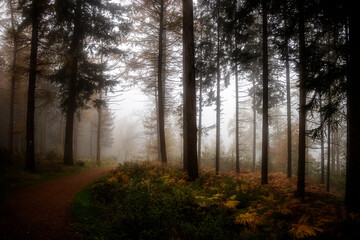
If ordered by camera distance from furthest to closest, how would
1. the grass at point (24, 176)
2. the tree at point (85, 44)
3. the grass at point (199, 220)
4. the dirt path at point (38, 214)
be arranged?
the tree at point (85, 44) → the grass at point (24, 176) → the dirt path at point (38, 214) → the grass at point (199, 220)

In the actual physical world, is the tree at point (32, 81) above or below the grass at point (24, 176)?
above

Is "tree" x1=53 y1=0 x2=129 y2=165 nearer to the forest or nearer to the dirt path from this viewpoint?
the forest

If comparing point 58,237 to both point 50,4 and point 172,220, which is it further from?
point 50,4

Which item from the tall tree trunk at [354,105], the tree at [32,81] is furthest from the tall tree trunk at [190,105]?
the tree at [32,81]

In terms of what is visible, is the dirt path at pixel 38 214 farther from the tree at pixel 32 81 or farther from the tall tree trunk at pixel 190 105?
the tall tree trunk at pixel 190 105

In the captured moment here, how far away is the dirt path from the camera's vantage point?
3953 mm

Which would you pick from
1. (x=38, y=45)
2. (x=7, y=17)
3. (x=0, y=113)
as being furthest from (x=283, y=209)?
(x=0, y=113)

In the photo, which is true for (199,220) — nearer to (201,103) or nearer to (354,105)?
(354,105)


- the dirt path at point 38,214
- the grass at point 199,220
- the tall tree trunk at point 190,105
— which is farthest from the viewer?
the tall tree trunk at point 190,105

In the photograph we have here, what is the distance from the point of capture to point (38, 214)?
4.89 metres

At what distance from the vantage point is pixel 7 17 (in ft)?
53.3

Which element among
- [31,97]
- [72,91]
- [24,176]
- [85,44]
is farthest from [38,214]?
[85,44]

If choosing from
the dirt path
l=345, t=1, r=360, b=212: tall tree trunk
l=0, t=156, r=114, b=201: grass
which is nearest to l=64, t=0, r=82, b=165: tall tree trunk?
l=0, t=156, r=114, b=201: grass

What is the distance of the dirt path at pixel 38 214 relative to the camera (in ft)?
13.0
